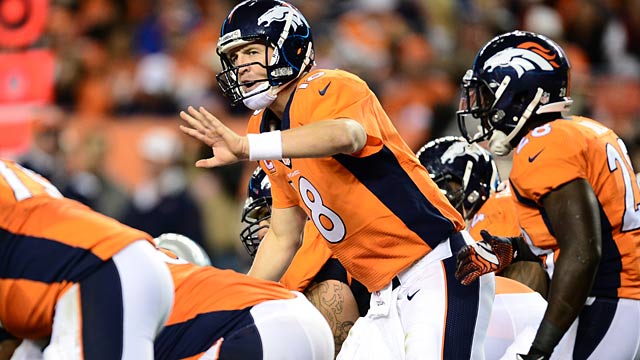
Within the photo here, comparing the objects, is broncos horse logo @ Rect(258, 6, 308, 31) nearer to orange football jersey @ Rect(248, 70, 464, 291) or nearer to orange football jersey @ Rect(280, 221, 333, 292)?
orange football jersey @ Rect(248, 70, 464, 291)

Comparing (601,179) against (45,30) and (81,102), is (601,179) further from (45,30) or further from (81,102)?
(45,30)

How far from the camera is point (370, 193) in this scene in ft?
13.8

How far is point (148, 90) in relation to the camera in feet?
37.0

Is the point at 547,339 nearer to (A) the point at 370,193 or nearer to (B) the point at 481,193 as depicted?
(A) the point at 370,193

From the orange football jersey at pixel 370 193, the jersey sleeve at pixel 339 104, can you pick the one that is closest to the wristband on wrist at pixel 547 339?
the orange football jersey at pixel 370 193

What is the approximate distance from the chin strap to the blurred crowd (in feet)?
14.6

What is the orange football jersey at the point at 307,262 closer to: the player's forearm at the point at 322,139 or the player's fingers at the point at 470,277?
the player's fingers at the point at 470,277

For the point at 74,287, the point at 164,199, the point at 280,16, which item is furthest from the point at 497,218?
the point at 164,199

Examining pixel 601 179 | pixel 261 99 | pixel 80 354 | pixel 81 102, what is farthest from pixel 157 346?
pixel 81 102

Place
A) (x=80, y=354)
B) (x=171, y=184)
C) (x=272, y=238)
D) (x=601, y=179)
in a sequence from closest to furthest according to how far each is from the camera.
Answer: (x=80, y=354), (x=601, y=179), (x=272, y=238), (x=171, y=184)

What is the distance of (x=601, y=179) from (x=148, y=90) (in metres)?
7.62

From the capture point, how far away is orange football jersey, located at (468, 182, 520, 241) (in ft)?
17.3

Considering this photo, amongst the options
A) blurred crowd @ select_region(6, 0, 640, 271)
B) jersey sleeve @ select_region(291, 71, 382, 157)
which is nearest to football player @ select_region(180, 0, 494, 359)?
jersey sleeve @ select_region(291, 71, 382, 157)

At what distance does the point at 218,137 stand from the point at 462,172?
1.89 metres
